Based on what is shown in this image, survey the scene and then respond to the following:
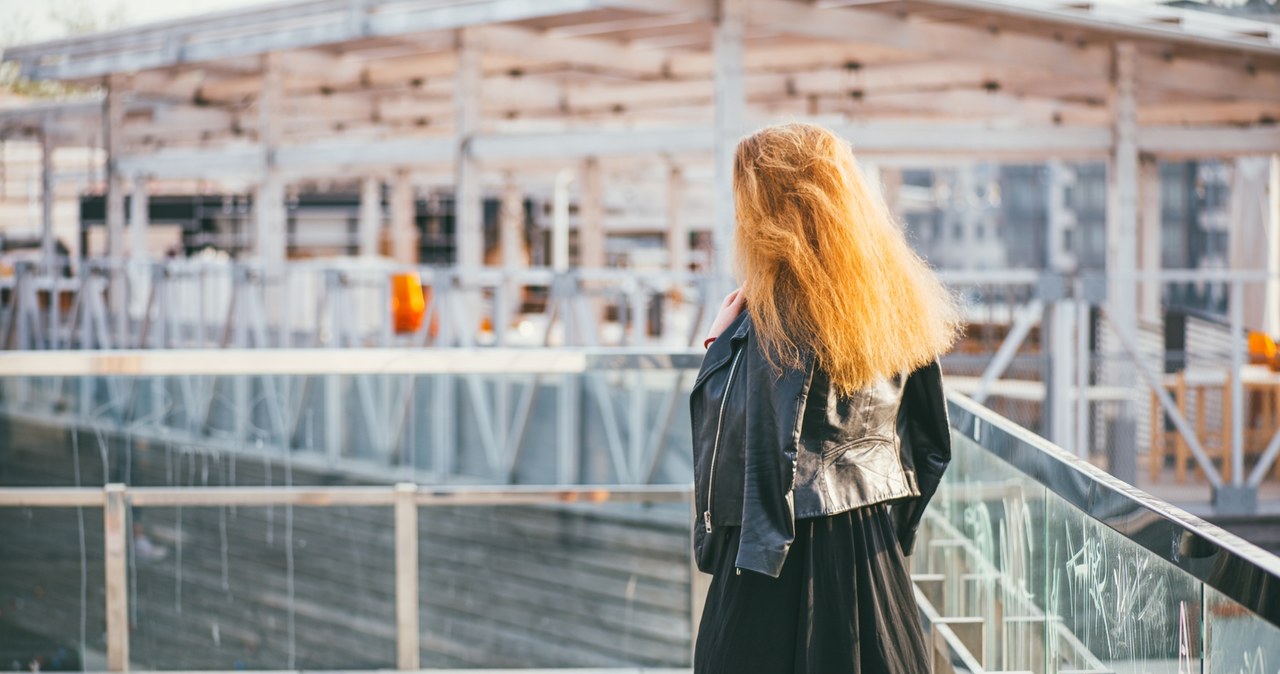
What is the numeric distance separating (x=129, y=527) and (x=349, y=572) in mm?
774

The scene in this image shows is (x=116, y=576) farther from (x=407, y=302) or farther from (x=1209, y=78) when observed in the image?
(x=1209, y=78)

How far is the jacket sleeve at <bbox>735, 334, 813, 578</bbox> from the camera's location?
231 cm

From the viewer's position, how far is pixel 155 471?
186 inches

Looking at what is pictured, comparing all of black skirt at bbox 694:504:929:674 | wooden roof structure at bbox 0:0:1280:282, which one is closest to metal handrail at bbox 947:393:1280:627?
black skirt at bbox 694:504:929:674

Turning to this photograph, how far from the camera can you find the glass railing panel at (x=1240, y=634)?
1.56 metres

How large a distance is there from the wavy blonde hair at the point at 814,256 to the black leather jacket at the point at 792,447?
5 centimetres

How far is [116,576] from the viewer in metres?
4.55

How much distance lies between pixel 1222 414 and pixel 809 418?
25.0 ft

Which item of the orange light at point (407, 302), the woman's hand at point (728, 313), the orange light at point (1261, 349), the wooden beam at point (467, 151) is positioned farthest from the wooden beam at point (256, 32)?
the woman's hand at point (728, 313)

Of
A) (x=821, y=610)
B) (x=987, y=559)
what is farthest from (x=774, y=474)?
(x=987, y=559)

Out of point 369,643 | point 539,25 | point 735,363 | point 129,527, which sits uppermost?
point 539,25

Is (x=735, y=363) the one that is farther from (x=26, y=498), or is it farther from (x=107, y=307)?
(x=107, y=307)

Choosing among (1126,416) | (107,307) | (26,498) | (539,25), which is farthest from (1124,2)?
(107,307)

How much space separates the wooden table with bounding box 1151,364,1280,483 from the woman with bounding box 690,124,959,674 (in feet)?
23.9
